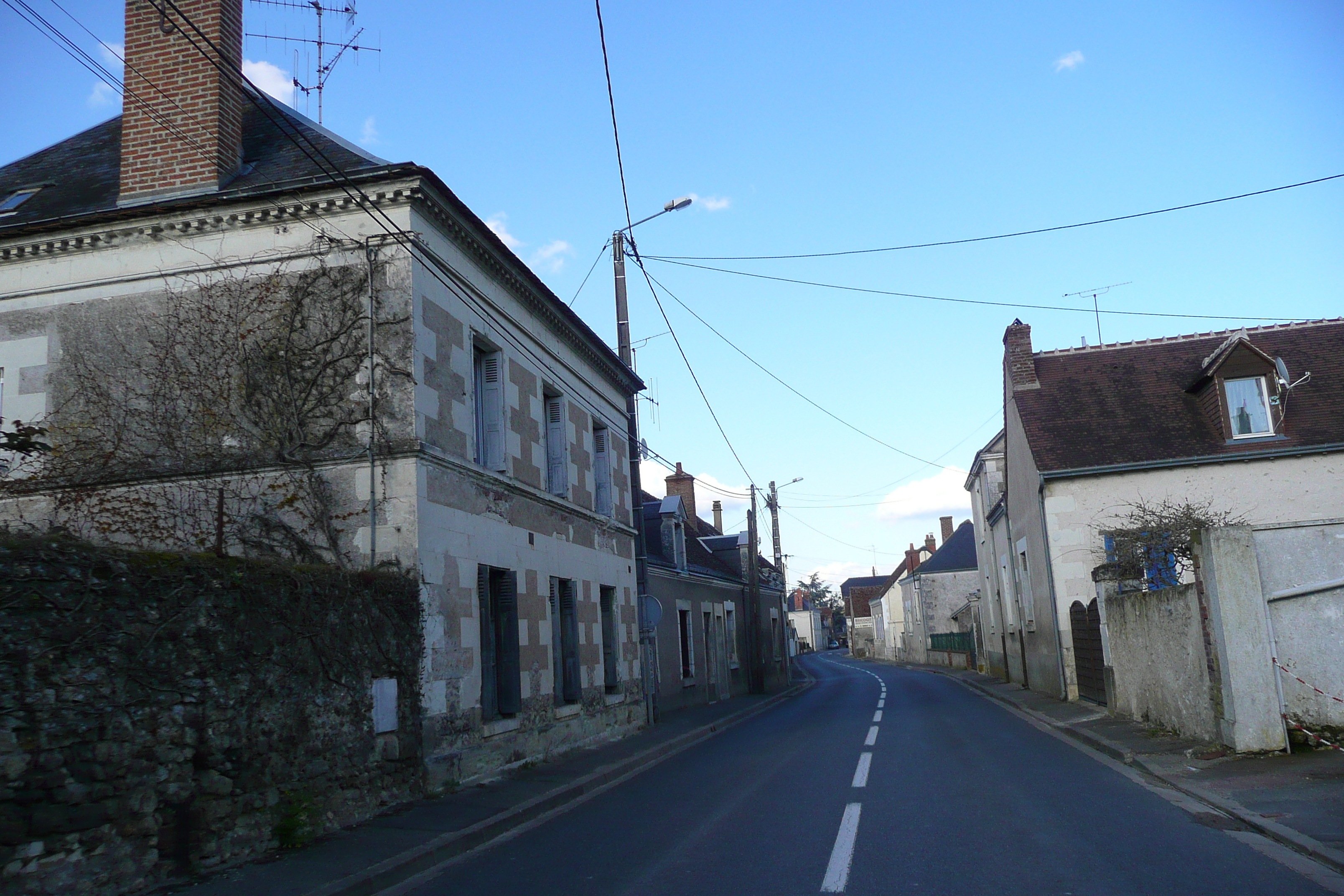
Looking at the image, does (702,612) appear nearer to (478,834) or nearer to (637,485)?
(637,485)

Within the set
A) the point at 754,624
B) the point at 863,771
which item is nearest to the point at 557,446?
the point at 863,771

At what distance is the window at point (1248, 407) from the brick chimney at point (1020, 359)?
→ 150 inches

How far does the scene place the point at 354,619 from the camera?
916 cm

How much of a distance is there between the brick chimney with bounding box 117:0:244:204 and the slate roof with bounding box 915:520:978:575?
4998 cm

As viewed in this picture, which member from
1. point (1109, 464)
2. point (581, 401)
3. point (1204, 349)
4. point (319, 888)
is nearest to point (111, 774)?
point (319, 888)

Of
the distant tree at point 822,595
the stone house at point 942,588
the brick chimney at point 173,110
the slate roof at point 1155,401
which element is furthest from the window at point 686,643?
the distant tree at point 822,595

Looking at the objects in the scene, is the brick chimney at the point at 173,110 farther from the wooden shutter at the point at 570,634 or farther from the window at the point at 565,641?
the wooden shutter at the point at 570,634

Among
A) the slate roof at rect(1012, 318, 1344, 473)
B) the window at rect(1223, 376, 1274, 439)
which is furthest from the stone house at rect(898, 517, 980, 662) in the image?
the window at rect(1223, 376, 1274, 439)

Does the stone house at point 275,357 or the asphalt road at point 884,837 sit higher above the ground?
the stone house at point 275,357

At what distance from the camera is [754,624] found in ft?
109

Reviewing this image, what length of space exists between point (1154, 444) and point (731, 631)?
15.2 metres

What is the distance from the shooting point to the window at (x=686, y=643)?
25266 millimetres

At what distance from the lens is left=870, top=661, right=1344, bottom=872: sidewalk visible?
6.73 meters

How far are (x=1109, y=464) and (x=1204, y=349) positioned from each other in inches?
212
